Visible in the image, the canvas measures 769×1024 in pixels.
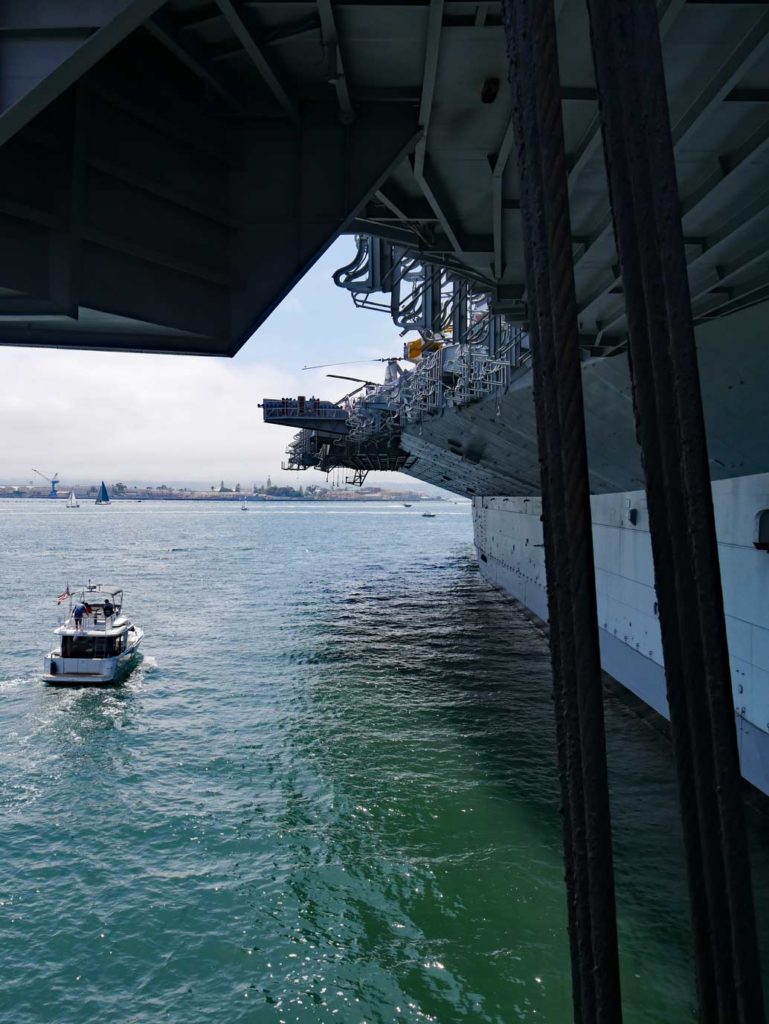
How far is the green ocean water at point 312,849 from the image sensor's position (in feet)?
30.3

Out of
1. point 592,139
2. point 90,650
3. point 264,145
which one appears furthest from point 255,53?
point 90,650

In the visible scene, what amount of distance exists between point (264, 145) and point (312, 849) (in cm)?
1170

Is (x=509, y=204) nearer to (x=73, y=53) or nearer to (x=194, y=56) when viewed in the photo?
(x=194, y=56)

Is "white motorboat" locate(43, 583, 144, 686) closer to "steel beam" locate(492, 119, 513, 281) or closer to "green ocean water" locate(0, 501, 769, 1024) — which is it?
"green ocean water" locate(0, 501, 769, 1024)

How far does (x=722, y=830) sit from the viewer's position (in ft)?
8.93

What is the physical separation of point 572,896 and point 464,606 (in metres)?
41.1

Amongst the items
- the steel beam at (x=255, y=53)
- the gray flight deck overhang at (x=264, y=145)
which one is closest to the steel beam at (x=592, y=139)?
the gray flight deck overhang at (x=264, y=145)

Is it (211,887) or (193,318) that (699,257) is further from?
(211,887)

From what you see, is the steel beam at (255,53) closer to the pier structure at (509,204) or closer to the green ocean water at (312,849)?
the pier structure at (509,204)

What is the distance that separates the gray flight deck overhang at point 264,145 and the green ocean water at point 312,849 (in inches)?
346

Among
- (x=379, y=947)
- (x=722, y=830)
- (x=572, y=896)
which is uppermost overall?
(x=722, y=830)

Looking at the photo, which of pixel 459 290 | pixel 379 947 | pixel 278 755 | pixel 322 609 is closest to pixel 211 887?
pixel 379 947

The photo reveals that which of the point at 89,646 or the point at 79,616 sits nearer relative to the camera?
the point at 89,646

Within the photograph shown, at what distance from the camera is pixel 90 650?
26.0m
